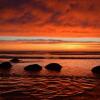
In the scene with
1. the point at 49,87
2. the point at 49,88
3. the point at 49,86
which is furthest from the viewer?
the point at 49,86

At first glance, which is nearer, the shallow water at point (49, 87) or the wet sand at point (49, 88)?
the wet sand at point (49, 88)

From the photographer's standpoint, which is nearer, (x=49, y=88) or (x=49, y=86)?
(x=49, y=88)

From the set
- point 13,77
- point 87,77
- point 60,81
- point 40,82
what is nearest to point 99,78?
point 87,77

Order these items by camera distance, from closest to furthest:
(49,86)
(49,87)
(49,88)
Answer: (49,88) < (49,87) < (49,86)

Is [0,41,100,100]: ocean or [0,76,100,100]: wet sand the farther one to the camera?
[0,41,100,100]: ocean

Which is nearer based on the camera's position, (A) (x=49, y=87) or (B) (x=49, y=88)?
(B) (x=49, y=88)

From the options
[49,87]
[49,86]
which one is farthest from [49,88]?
[49,86]

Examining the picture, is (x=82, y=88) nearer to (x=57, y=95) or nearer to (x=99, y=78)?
(x=57, y=95)

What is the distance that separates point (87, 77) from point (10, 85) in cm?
715

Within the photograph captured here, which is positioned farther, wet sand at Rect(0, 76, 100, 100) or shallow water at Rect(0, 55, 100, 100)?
shallow water at Rect(0, 55, 100, 100)

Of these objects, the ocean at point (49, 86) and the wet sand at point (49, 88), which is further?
the ocean at point (49, 86)

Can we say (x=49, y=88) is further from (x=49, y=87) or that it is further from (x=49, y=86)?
(x=49, y=86)

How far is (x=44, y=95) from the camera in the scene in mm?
17875

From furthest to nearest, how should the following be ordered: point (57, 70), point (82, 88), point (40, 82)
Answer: point (57, 70)
point (40, 82)
point (82, 88)
